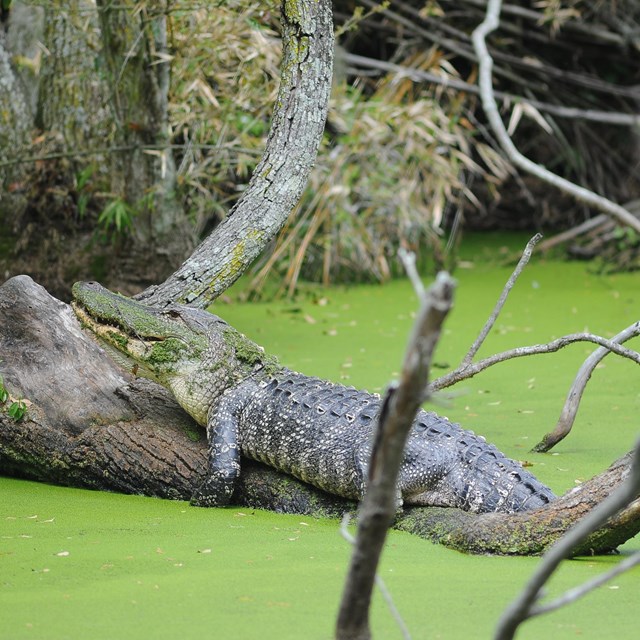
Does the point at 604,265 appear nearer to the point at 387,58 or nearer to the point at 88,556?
the point at 387,58

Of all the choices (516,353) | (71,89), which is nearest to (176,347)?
(516,353)

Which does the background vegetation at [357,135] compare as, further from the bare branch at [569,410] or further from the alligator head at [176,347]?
the bare branch at [569,410]

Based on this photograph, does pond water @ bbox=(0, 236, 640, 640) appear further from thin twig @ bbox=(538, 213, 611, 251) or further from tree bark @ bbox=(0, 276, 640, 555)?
thin twig @ bbox=(538, 213, 611, 251)

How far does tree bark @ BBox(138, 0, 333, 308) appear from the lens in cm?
427

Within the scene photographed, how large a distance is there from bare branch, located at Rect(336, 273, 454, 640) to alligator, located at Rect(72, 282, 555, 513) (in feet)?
4.86

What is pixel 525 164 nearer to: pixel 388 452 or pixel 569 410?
pixel 388 452

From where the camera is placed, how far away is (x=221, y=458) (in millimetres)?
3461

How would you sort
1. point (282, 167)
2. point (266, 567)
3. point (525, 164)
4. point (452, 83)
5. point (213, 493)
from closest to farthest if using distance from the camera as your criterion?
point (525, 164), point (266, 567), point (213, 493), point (282, 167), point (452, 83)

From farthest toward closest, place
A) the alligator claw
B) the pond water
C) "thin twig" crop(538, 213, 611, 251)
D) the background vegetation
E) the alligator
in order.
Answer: "thin twig" crop(538, 213, 611, 251)
the background vegetation
the alligator claw
the alligator
the pond water

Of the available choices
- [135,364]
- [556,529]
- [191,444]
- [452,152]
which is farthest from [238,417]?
[452,152]

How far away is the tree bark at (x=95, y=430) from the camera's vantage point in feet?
11.5

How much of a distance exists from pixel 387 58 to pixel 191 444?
23.8ft

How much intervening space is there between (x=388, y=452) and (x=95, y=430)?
2.26m

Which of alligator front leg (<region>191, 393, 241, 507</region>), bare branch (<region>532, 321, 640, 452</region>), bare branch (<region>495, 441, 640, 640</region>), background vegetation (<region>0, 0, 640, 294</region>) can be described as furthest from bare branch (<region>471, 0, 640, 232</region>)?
background vegetation (<region>0, 0, 640, 294</region>)
